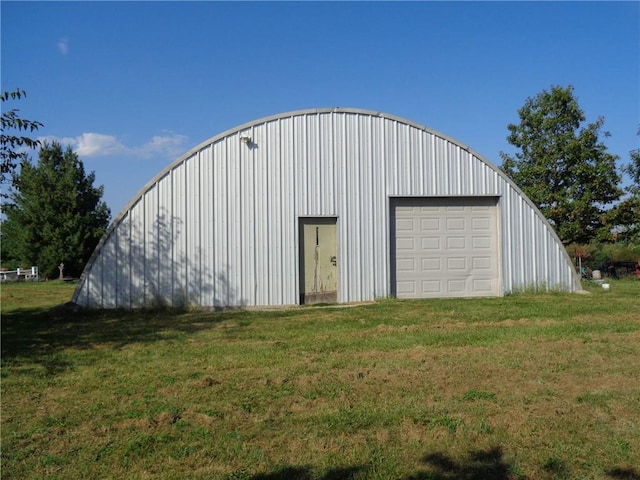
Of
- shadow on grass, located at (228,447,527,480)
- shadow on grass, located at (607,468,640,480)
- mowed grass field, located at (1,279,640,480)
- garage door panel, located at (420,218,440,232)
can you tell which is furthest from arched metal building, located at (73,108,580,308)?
shadow on grass, located at (607,468,640,480)

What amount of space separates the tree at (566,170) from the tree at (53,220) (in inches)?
1059

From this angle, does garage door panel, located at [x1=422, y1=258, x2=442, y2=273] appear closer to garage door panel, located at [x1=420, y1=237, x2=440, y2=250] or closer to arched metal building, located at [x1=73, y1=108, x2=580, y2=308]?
arched metal building, located at [x1=73, y1=108, x2=580, y2=308]

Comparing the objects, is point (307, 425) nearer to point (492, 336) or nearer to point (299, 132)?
point (492, 336)

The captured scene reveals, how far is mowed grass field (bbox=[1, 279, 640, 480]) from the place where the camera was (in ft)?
12.6

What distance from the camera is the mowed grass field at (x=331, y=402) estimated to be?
12.6ft

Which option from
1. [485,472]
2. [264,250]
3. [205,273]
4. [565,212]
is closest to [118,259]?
[205,273]

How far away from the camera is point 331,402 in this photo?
16.9 ft

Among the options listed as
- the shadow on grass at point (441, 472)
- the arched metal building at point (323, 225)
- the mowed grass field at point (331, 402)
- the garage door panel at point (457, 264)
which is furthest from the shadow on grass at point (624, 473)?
the garage door panel at point (457, 264)

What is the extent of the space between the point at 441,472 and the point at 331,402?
165 centimetres

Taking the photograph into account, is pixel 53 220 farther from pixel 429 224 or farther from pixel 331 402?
pixel 331 402

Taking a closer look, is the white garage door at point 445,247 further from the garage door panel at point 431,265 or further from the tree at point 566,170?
the tree at point 566,170

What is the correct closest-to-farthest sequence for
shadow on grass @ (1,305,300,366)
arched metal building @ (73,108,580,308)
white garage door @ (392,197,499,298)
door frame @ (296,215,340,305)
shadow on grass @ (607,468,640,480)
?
1. shadow on grass @ (607,468,640,480)
2. shadow on grass @ (1,305,300,366)
3. arched metal building @ (73,108,580,308)
4. door frame @ (296,215,340,305)
5. white garage door @ (392,197,499,298)

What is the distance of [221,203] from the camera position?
44.6 ft

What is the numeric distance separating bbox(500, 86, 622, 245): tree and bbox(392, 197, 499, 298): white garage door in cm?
1105
